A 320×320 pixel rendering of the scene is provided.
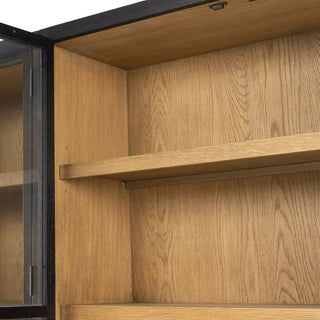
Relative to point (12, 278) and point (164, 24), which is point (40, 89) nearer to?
point (164, 24)

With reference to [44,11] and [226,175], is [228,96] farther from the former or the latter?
[44,11]

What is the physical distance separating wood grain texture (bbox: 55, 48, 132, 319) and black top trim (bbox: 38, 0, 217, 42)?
0.21ft

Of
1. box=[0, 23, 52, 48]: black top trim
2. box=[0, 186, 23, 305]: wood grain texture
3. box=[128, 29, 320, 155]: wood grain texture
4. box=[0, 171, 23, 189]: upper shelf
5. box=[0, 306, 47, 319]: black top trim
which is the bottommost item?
box=[0, 306, 47, 319]: black top trim

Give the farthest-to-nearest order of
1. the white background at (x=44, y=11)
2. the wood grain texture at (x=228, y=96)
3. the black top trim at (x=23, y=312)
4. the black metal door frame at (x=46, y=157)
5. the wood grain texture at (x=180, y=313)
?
1. the white background at (x=44, y=11)
2. the wood grain texture at (x=228, y=96)
3. the black metal door frame at (x=46, y=157)
4. the black top trim at (x=23, y=312)
5. the wood grain texture at (x=180, y=313)

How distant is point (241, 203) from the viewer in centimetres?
203

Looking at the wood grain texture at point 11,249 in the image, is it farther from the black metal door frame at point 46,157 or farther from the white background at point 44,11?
the white background at point 44,11

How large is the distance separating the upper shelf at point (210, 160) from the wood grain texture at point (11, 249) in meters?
0.18

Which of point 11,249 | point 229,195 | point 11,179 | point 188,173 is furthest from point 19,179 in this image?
point 229,195

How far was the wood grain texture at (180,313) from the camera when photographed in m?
1.60

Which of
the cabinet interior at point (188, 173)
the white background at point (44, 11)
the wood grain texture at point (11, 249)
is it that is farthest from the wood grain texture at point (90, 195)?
the white background at point (44, 11)

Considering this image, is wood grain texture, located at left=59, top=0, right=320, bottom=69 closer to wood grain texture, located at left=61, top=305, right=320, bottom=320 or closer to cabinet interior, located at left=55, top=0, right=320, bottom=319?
cabinet interior, located at left=55, top=0, right=320, bottom=319

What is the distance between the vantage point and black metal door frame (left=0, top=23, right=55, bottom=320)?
1.85 m

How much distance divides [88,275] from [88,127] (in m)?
0.43

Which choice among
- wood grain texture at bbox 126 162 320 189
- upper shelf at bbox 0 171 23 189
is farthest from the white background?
upper shelf at bbox 0 171 23 189
